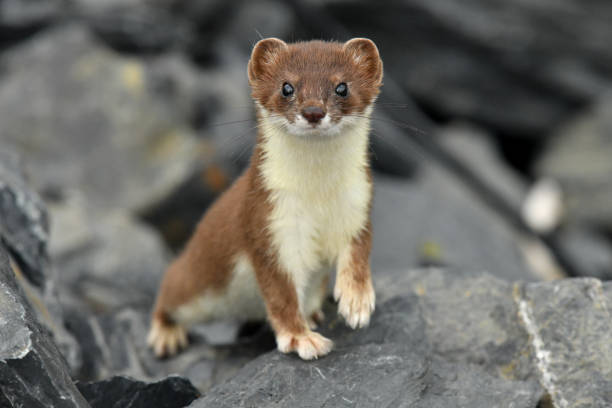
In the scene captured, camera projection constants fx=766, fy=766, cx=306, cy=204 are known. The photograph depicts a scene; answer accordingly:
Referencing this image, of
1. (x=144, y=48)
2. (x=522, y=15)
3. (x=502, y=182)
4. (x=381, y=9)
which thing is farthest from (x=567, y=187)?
(x=144, y=48)

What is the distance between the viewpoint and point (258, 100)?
3777 mm

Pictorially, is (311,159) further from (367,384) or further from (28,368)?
(28,368)

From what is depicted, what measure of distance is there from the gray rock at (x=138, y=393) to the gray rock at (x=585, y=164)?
6.70 m

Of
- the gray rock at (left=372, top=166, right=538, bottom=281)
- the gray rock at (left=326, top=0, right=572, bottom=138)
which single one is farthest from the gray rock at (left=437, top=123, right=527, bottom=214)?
the gray rock at (left=372, top=166, right=538, bottom=281)

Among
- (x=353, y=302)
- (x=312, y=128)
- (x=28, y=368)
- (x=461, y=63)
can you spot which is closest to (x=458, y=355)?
(x=353, y=302)

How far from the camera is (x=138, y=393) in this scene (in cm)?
362

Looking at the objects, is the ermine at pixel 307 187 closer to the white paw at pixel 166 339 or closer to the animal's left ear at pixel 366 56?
the animal's left ear at pixel 366 56

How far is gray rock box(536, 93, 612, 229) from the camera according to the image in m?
9.21

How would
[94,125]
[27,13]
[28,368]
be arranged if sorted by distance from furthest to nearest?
[27,13] < [94,125] < [28,368]

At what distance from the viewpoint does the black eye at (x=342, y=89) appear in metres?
3.61

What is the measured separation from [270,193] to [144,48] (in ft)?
16.4

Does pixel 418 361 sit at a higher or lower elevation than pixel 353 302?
lower

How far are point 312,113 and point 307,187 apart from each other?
46 cm

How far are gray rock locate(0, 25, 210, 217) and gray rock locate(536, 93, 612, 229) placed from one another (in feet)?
15.3
